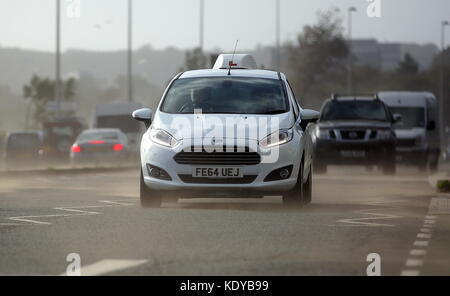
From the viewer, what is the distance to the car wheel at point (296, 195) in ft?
56.2

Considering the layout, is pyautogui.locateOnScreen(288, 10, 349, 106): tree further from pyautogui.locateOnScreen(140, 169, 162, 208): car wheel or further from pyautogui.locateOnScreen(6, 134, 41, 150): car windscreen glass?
pyautogui.locateOnScreen(140, 169, 162, 208): car wheel

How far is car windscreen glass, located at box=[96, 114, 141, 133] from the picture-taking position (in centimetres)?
5272

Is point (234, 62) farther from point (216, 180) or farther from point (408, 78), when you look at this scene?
point (408, 78)

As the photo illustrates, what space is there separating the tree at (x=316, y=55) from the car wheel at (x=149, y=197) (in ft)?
268

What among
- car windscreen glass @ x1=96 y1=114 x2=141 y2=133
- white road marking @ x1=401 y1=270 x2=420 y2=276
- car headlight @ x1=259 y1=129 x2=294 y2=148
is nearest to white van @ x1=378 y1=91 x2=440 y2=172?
car windscreen glass @ x1=96 y1=114 x2=141 y2=133

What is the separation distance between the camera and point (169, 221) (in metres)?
14.9

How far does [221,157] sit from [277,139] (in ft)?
2.58

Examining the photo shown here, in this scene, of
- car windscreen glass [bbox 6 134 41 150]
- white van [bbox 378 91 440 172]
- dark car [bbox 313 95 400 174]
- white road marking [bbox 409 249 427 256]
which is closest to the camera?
white road marking [bbox 409 249 427 256]

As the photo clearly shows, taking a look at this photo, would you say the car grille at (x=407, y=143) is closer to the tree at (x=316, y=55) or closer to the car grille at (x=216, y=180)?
the car grille at (x=216, y=180)

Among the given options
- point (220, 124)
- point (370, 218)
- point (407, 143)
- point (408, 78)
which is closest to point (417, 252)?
point (370, 218)

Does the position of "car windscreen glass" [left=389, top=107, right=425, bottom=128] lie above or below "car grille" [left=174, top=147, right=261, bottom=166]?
below

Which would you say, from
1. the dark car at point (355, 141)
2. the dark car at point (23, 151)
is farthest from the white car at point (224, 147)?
the dark car at point (23, 151)
